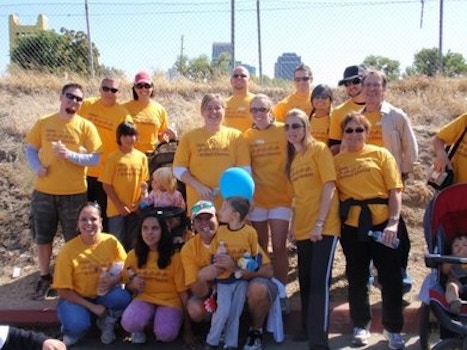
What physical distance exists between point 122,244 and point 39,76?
25.0 ft

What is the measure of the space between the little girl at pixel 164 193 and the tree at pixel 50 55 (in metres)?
7.84

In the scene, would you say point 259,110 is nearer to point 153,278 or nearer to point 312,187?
point 312,187

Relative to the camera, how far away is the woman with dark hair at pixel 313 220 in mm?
4910

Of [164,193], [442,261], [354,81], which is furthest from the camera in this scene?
[354,81]

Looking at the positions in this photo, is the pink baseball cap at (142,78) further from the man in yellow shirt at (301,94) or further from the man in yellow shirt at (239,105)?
the man in yellow shirt at (301,94)

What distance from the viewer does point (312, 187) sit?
5.09 metres

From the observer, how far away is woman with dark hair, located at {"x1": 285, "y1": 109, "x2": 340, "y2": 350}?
193 inches

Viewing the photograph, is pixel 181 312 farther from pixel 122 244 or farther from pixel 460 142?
pixel 460 142

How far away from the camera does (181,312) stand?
17.6ft

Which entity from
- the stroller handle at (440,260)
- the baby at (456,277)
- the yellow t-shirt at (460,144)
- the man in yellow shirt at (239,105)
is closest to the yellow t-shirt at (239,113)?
the man in yellow shirt at (239,105)

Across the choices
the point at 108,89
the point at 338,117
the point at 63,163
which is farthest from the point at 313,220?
the point at 108,89

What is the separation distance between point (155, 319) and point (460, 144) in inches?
118

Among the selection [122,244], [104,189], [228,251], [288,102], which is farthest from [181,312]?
[288,102]

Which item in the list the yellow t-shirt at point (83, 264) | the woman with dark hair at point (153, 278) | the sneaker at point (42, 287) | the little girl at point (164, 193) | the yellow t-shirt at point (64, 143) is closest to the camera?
the woman with dark hair at point (153, 278)
